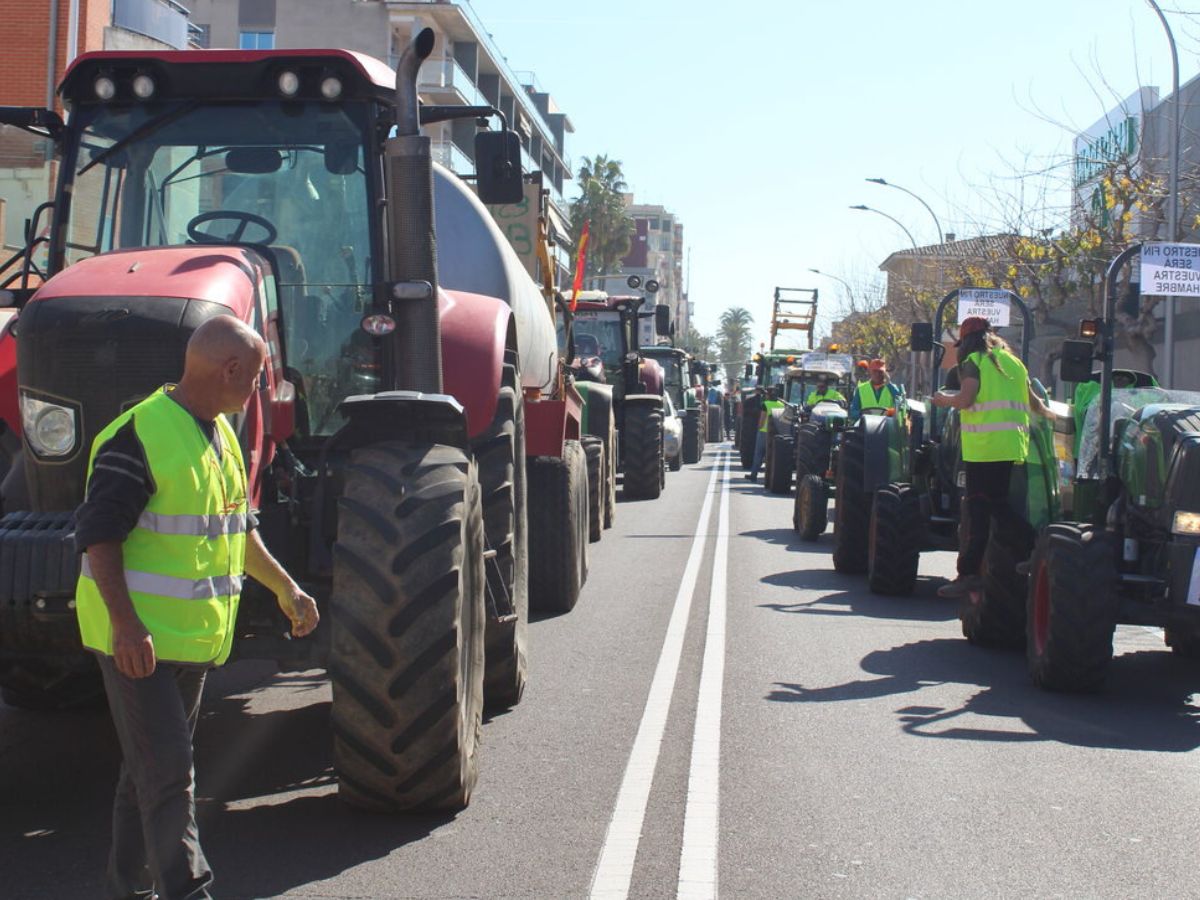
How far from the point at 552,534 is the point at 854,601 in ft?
8.62

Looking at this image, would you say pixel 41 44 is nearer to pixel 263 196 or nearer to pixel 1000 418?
pixel 1000 418

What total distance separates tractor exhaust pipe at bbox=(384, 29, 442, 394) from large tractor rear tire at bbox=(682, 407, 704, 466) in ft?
94.8

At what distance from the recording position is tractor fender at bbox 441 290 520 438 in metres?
7.34

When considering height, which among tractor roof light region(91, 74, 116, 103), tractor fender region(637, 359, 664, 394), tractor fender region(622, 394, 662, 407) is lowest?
tractor fender region(622, 394, 662, 407)

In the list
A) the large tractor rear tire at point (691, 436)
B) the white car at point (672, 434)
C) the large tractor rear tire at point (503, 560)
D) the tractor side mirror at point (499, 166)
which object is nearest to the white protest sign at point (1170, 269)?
the large tractor rear tire at point (503, 560)

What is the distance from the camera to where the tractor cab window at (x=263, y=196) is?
21.7ft

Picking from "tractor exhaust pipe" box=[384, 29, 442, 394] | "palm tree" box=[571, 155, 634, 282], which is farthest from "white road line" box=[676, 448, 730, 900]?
"palm tree" box=[571, 155, 634, 282]

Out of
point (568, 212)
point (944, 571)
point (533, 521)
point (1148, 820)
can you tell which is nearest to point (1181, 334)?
point (944, 571)

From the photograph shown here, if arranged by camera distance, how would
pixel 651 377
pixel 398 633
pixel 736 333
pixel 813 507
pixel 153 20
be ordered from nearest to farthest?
1. pixel 398 633
2. pixel 813 507
3. pixel 651 377
4. pixel 153 20
5. pixel 736 333

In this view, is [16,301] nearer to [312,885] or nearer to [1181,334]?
[312,885]

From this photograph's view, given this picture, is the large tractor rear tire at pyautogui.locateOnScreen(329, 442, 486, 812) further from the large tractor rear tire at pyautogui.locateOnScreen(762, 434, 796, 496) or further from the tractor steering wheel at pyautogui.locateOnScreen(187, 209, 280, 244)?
the large tractor rear tire at pyautogui.locateOnScreen(762, 434, 796, 496)

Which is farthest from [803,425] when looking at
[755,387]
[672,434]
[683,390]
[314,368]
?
[755,387]

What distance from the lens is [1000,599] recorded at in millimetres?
10195

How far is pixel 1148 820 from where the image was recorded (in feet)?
20.4
